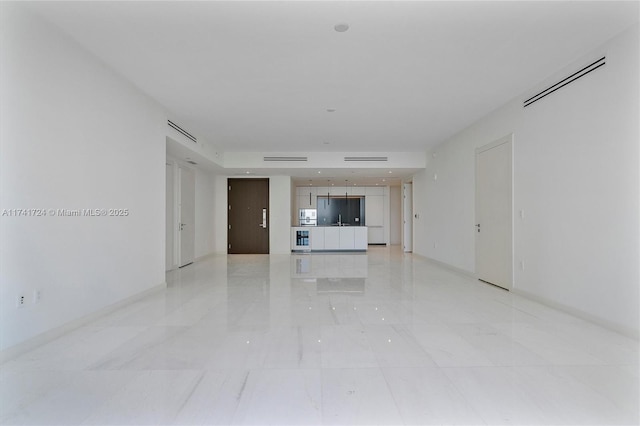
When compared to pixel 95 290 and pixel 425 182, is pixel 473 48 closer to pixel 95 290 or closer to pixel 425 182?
pixel 95 290

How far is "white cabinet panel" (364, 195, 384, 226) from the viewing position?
45.2 ft

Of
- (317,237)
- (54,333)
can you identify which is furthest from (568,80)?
(317,237)

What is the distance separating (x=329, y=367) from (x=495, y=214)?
416 centimetres

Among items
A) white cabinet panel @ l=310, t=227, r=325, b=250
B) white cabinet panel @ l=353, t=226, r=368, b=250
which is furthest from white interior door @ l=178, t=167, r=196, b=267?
white cabinet panel @ l=353, t=226, r=368, b=250

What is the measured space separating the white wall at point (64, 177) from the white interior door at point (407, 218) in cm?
823

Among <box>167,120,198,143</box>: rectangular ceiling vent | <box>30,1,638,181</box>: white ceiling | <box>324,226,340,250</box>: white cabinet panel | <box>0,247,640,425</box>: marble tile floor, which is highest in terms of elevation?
<box>30,1,638,181</box>: white ceiling

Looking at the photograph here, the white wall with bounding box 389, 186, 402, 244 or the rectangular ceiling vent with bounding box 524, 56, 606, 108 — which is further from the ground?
the rectangular ceiling vent with bounding box 524, 56, 606, 108

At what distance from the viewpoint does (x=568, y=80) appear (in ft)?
12.6

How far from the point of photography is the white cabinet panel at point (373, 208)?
13773 mm

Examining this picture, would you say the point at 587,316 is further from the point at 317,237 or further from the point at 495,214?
the point at 317,237

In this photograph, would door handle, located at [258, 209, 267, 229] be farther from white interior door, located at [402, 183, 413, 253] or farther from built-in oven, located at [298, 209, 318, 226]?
white interior door, located at [402, 183, 413, 253]

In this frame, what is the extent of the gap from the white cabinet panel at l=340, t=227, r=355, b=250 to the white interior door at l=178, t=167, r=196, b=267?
4.62m

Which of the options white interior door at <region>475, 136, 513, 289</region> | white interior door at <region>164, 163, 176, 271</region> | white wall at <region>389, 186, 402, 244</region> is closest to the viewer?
white interior door at <region>475, 136, 513, 289</region>

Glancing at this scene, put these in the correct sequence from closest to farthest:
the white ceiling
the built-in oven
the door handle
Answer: the white ceiling → the door handle → the built-in oven
